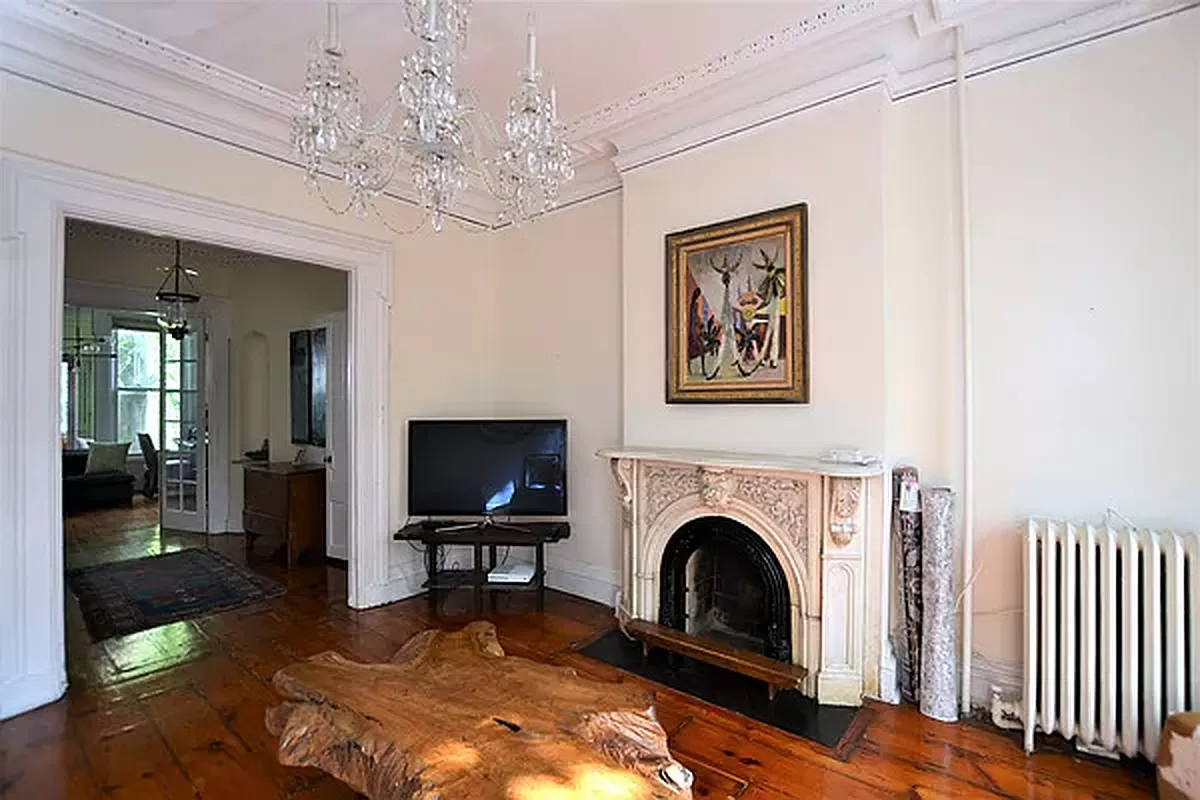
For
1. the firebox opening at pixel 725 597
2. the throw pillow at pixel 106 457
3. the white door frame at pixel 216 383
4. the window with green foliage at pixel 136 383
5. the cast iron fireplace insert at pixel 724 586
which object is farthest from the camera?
the window with green foliage at pixel 136 383

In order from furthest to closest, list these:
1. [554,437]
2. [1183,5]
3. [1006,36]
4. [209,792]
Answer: [554,437]
[1006,36]
[1183,5]
[209,792]

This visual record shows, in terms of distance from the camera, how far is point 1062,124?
234cm

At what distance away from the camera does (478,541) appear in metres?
3.55

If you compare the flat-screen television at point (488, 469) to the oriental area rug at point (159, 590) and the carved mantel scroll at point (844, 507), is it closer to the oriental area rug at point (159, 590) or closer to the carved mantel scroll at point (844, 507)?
the oriental area rug at point (159, 590)

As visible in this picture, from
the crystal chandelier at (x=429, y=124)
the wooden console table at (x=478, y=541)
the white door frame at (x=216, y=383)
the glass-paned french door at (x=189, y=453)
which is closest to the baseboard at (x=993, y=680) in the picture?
the wooden console table at (x=478, y=541)

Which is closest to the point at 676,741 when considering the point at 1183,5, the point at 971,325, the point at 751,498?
the point at 751,498

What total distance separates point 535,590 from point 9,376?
2.94 meters

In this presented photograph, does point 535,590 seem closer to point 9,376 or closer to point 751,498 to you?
point 751,498

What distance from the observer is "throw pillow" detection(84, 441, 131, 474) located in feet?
26.3

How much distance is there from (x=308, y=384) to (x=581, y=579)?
3.32 meters

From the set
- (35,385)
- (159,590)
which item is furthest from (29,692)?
(159,590)

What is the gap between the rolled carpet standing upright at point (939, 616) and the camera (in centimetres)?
241

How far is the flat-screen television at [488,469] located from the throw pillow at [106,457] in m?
7.02

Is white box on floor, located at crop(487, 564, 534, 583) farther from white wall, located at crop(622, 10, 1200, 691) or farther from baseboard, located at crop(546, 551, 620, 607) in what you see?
white wall, located at crop(622, 10, 1200, 691)
